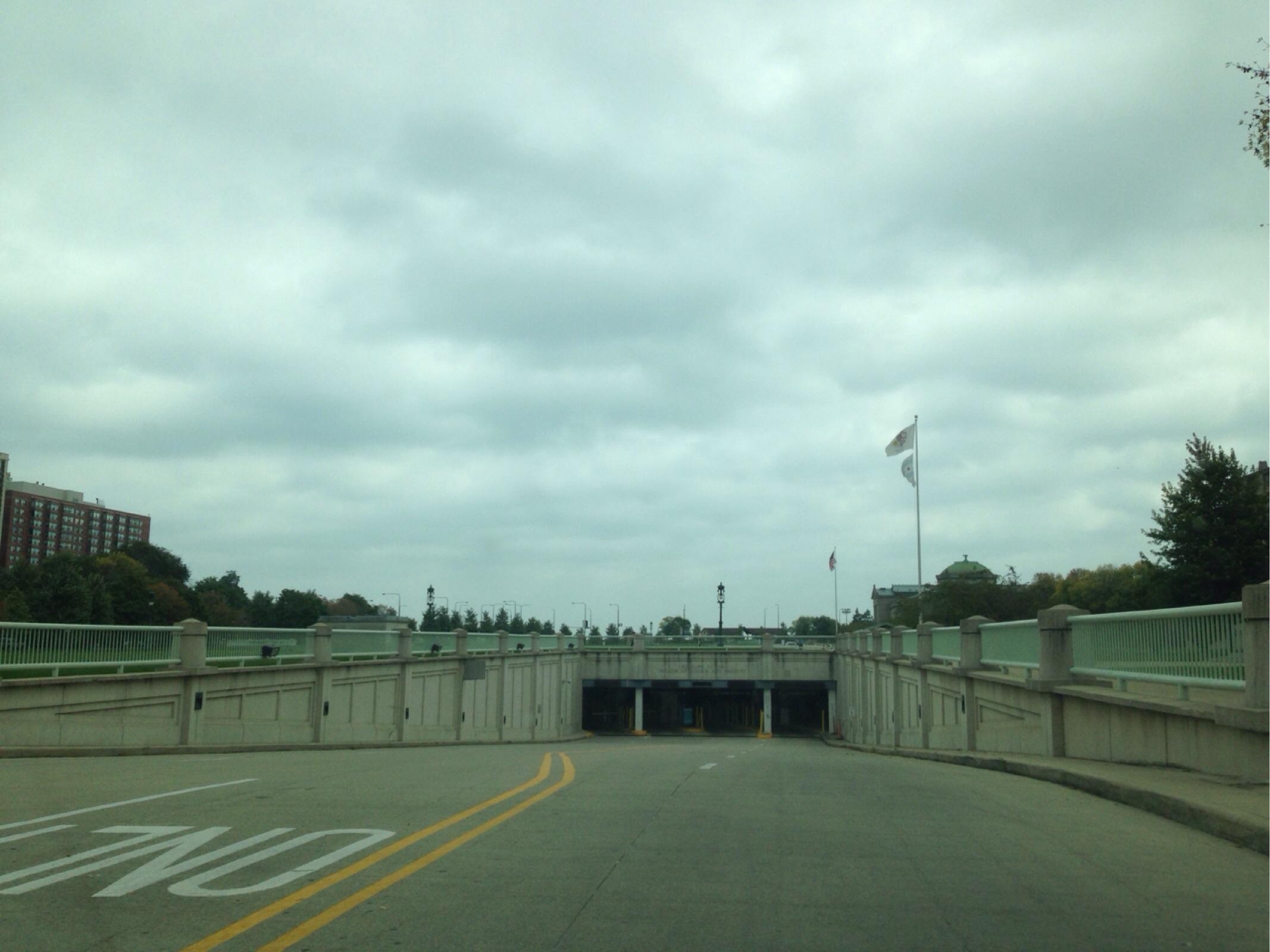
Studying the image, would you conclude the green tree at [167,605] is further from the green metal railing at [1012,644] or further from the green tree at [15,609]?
the green metal railing at [1012,644]

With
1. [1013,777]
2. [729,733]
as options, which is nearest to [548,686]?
[729,733]

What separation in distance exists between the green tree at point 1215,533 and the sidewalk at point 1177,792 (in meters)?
34.4

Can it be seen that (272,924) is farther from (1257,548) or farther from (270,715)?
(1257,548)

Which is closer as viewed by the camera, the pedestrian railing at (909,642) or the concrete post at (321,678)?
the concrete post at (321,678)

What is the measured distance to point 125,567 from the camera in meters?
86.8

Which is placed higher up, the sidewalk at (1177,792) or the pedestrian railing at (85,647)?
the pedestrian railing at (85,647)

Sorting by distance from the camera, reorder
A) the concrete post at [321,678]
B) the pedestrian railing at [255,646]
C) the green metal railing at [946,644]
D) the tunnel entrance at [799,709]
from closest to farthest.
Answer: the green metal railing at [946,644], the pedestrian railing at [255,646], the concrete post at [321,678], the tunnel entrance at [799,709]

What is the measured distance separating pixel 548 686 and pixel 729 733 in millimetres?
23622

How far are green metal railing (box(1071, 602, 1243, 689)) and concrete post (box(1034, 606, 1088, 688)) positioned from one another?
0.33 ft

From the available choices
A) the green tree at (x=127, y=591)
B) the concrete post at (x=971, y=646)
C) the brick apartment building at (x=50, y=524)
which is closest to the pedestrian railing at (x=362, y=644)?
the concrete post at (x=971, y=646)

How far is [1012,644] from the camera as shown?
1991cm

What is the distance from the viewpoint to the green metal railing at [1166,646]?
11.8 m

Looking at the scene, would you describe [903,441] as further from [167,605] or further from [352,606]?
[352,606]

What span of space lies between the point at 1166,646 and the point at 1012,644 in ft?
21.8
